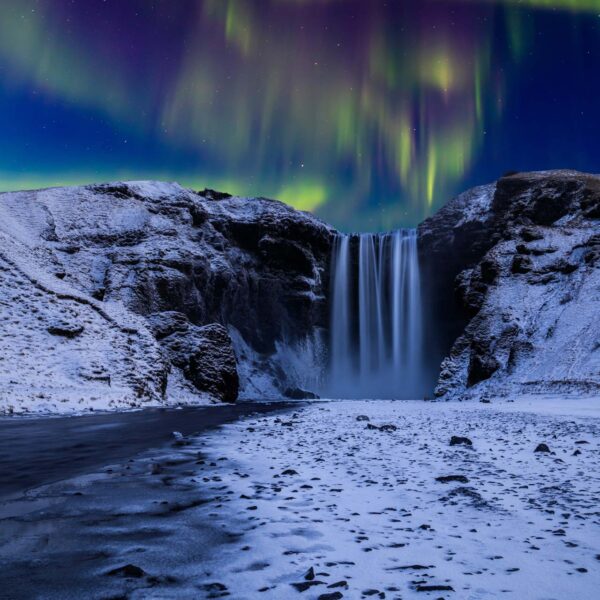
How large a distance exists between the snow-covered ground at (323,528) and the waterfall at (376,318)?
209ft

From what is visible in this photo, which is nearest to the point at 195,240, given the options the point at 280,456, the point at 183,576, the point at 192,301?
the point at 192,301

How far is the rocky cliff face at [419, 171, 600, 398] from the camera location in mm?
39250

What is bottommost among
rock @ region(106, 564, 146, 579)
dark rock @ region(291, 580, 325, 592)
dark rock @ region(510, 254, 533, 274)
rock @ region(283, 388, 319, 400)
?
rock @ region(283, 388, 319, 400)

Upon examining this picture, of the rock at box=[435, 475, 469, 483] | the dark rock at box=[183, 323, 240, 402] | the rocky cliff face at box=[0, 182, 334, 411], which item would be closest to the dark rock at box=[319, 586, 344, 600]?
the rock at box=[435, 475, 469, 483]

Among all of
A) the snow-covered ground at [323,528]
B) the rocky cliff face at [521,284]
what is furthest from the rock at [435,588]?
the rocky cliff face at [521,284]

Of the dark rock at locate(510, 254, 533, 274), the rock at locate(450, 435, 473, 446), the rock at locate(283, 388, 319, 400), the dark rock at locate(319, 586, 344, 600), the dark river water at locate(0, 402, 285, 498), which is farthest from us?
the rock at locate(283, 388, 319, 400)

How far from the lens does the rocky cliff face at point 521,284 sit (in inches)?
1545

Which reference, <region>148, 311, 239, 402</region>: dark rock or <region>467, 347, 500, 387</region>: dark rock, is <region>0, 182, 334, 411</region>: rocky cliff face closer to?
<region>148, 311, 239, 402</region>: dark rock

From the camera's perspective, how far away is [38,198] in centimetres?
6562

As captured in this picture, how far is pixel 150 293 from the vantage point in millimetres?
54719

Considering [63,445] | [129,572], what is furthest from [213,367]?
[129,572]

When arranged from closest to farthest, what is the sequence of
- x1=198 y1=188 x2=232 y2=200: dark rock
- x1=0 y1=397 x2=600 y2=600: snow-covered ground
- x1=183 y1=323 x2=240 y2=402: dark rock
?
x1=0 y1=397 x2=600 y2=600: snow-covered ground → x1=183 y1=323 x2=240 y2=402: dark rock → x1=198 y1=188 x2=232 y2=200: dark rock

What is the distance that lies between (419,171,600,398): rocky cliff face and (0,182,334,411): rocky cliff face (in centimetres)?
2117

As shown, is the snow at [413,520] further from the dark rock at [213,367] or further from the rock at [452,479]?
the dark rock at [213,367]
